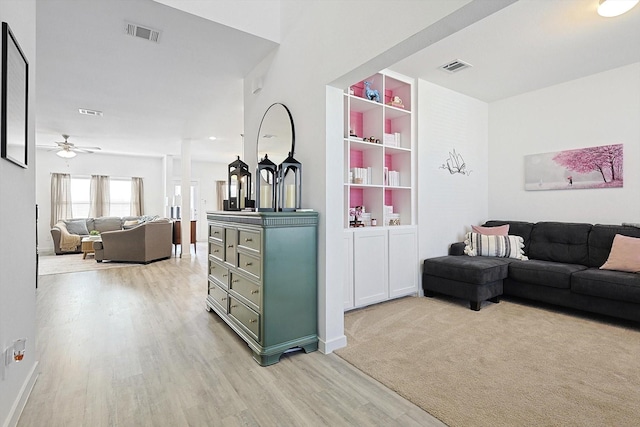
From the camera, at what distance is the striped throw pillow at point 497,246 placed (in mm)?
3939

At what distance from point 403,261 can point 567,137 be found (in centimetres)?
267

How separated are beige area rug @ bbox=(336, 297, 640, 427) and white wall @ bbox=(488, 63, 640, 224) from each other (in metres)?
1.46

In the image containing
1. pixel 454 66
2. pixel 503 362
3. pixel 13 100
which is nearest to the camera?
pixel 13 100

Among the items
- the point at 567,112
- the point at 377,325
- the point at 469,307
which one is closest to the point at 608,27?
the point at 567,112

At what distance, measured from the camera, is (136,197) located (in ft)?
30.5

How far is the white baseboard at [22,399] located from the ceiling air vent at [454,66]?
435cm

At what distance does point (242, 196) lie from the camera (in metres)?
3.35

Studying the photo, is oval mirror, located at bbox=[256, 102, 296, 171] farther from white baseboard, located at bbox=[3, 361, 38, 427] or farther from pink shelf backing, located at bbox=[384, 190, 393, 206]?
white baseboard, located at bbox=[3, 361, 38, 427]

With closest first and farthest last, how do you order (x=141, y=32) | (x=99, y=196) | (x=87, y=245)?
(x=141, y=32) → (x=87, y=245) → (x=99, y=196)

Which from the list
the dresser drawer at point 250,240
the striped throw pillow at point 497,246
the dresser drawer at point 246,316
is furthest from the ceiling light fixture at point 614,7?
the dresser drawer at point 246,316

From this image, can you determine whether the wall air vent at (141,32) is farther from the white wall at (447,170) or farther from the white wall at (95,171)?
the white wall at (95,171)

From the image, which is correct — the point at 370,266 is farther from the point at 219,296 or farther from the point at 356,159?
the point at 219,296

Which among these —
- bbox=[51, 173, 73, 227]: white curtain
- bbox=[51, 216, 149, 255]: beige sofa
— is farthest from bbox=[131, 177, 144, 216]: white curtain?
bbox=[51, 173, 73, 227]: white curtain

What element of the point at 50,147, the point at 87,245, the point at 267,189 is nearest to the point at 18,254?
the point at 267,189
